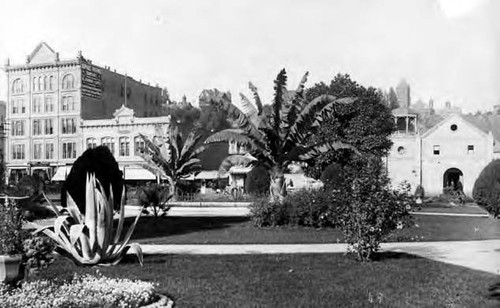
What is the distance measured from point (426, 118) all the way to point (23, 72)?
58.0 metres

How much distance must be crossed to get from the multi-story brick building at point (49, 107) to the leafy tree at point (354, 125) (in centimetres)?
3556

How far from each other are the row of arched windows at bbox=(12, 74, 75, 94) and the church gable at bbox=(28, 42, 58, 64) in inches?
95.4

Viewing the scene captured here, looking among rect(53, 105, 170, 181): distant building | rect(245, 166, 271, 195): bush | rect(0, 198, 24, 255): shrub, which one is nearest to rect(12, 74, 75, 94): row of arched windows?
rect(53, 105, 170, 181): distant building

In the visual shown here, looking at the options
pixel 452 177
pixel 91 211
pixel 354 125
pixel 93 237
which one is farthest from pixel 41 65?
pixel 93 237

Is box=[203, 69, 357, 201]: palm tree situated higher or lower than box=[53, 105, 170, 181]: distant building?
lower

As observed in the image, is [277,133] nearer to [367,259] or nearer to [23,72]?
[367,259]

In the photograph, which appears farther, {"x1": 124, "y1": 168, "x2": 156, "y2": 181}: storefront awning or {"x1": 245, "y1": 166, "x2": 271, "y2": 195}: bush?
{"x1": 124, "y1": 168, "x2": 156, "y2": 181}: storefront awning

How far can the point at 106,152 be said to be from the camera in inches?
861

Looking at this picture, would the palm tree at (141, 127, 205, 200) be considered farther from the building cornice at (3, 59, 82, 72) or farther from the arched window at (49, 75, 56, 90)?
the arched window at (49, 75, 56, 90)

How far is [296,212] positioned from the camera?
68.6ft

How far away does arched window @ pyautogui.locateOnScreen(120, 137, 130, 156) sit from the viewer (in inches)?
2726

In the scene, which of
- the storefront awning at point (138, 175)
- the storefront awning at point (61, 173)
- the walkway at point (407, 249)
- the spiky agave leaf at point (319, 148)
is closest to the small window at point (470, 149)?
the storefront awning at point (138, 175)

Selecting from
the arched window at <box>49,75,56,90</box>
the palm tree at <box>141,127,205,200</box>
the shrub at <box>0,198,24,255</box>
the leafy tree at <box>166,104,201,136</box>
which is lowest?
the shrub at <box>0,198,24,255</box>

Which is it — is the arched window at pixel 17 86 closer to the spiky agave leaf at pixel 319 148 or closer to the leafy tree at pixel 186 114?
the leafy tree at pixel 186 114
